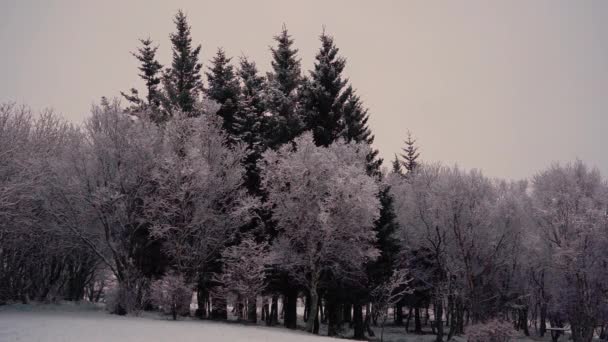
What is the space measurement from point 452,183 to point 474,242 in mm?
6031

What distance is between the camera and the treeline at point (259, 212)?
3291 centimetres

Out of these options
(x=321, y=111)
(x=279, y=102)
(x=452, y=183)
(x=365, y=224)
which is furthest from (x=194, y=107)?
(x=452, y=183)

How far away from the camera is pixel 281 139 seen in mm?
40500

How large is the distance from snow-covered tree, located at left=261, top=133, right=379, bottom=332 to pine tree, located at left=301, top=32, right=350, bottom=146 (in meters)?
5.94

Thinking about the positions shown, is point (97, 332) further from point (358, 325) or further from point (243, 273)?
point (358, 325)

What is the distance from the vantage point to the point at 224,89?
142 ft

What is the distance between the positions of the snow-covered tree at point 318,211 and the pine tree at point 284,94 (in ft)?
15.0

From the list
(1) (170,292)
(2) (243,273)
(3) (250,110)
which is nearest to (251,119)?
(3) (250,110)

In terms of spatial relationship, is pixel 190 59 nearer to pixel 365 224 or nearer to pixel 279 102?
pixel 279 102

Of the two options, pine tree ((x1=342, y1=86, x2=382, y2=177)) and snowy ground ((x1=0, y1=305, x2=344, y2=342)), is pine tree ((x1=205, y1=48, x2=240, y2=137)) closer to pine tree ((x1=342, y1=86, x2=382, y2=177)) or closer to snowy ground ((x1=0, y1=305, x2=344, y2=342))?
pine tree ((x1=342, y1=86, x2=382, y2=177))

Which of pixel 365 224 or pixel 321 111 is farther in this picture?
pixel 321 111

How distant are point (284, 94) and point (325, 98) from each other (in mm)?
3612

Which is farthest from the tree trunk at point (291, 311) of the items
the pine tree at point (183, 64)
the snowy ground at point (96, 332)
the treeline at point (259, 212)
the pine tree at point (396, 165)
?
the pine tree at point (396, 165)

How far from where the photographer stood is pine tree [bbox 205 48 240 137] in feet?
142
